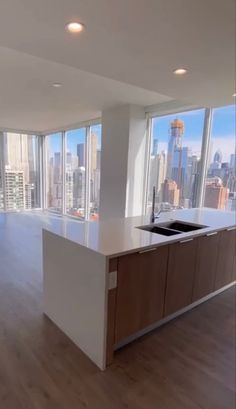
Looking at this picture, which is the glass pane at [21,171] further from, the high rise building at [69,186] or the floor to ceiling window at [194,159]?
the floor to ceiling window at [194,159]

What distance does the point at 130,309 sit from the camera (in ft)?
6.39

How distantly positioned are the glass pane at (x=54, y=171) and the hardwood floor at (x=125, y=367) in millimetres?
5756

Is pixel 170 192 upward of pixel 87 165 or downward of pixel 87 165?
downward

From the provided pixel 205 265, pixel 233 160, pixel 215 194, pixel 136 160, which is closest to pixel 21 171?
pixel 136 160

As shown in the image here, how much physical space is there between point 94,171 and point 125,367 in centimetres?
527

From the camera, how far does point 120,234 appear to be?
2.23 metres

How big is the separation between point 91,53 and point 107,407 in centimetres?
263

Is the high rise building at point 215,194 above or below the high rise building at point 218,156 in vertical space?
below

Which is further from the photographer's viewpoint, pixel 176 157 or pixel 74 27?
pixel 176 157

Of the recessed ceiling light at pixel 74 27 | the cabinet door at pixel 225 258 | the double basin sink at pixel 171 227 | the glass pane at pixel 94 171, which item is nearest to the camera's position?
the recessed ceiling light at pixel 74 27

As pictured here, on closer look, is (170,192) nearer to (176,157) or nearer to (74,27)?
(176,157)

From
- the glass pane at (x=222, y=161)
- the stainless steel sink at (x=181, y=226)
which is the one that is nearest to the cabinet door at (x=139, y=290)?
the stainless steel sink at (x=181, y=226)

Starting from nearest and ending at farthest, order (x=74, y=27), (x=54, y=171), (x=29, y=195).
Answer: (x=74, y=27)
(x=54, y=171)
(x=29, y=195)

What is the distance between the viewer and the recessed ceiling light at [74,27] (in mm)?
1690
